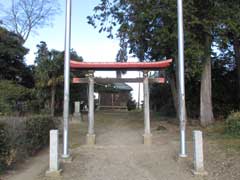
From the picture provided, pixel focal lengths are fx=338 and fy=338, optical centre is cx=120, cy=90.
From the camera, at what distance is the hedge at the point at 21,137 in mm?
9031

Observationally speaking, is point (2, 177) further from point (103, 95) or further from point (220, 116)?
point (103, 95)

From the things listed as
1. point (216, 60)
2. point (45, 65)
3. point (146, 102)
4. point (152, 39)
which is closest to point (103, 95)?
point (45, 65)

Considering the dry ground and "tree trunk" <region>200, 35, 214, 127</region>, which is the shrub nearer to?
the dry ground

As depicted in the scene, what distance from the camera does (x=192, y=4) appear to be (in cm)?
1798

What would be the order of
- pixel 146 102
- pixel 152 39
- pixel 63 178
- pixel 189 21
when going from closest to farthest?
pixel 63 178 < pixel 146 102 < pixel 189 21 < pixel 152 39

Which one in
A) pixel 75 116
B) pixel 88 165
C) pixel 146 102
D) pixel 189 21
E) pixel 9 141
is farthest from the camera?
pixel 75 116

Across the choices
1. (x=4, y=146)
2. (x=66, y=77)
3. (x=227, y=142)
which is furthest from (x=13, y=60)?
(x=4, y=146)

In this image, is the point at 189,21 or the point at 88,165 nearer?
the point at 88,165

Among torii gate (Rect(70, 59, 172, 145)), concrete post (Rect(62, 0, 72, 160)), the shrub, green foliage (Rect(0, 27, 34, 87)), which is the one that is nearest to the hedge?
concrete post (Rect(62, 0, 72, 160))

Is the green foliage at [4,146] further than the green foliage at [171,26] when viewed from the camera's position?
No

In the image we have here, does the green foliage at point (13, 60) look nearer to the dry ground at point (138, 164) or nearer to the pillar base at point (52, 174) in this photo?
the dry ground at point (138, 164)

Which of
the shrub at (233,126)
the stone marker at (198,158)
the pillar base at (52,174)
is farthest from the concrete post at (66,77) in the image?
the shrub at (233,126)

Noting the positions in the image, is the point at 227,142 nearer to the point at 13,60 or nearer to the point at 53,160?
the point at 53,160

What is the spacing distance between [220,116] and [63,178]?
1736cm
